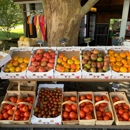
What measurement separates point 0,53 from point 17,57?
26cm

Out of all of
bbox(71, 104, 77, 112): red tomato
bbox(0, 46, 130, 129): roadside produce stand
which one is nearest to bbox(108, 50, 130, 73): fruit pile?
bbox(0, 46, 130, 129): roadside produce stand

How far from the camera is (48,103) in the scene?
2.12 m

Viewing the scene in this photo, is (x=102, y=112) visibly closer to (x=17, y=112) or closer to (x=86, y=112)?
(x=86, y=112)

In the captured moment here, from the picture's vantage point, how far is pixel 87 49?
2.27 m

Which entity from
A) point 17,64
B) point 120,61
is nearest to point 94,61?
point 120,61

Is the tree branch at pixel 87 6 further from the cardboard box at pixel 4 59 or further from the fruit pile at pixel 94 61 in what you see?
the cardboard box at pixel 4 59

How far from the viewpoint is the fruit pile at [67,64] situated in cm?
195

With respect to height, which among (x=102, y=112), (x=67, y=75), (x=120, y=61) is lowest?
(x=102, y=112)

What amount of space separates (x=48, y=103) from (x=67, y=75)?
1.86 ft

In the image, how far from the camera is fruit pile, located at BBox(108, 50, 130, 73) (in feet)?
6.32

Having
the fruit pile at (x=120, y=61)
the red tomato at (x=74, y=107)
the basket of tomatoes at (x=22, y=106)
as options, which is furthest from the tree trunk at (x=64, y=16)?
the red tomato at (x=74, y=107)

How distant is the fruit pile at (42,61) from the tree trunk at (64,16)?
0.53m

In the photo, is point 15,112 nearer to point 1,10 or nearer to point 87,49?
point 87,49

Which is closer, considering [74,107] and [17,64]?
[74,107]
